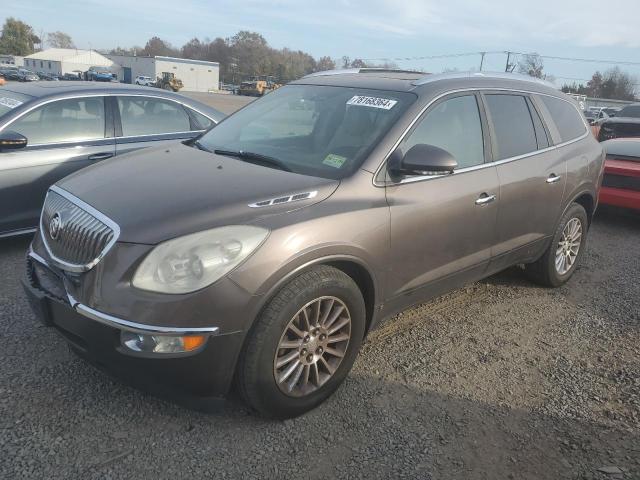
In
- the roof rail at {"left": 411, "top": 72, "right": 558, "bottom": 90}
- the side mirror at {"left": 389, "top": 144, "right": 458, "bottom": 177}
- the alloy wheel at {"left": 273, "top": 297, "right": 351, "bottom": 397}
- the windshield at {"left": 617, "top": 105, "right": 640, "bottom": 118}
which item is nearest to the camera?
the alloy wheel at {"left": 273, "top": 297, "right": 351, "bottom": 397}

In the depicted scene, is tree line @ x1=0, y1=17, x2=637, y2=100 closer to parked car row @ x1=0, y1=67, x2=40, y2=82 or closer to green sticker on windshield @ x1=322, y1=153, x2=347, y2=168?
parked car row @ x1=0, y1=67, x2=40, y2=82

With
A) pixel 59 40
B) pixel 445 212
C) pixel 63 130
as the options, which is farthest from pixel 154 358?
pixel 59 40

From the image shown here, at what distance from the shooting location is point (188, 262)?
241 cm

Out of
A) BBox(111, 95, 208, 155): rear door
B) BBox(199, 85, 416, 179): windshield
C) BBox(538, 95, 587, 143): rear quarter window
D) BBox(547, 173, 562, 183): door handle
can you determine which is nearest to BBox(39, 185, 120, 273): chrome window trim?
BBox(199, 85, 416, 179): windshield

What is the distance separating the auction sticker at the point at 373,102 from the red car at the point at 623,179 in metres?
5.19

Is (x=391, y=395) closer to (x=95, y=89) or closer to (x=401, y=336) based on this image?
(x=401, y=336)

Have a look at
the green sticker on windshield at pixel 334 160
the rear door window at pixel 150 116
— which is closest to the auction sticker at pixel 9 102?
the rear door window at pixel 150 116

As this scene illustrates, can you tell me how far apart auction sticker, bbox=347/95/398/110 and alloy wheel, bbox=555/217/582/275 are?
2.36m

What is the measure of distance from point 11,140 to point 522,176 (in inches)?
173

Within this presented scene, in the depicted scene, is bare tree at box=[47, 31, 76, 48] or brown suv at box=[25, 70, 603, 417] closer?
brown suv at box=[25, 70, 603, 417]

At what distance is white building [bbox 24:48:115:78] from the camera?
97.5m

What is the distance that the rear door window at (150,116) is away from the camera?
5688mm

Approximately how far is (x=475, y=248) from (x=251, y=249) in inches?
75.7

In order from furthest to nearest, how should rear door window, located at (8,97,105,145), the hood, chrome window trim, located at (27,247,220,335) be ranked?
the hood → rear door window, located at (8,97,105,145) → chrome window trim, located at (27,247,220,335)
